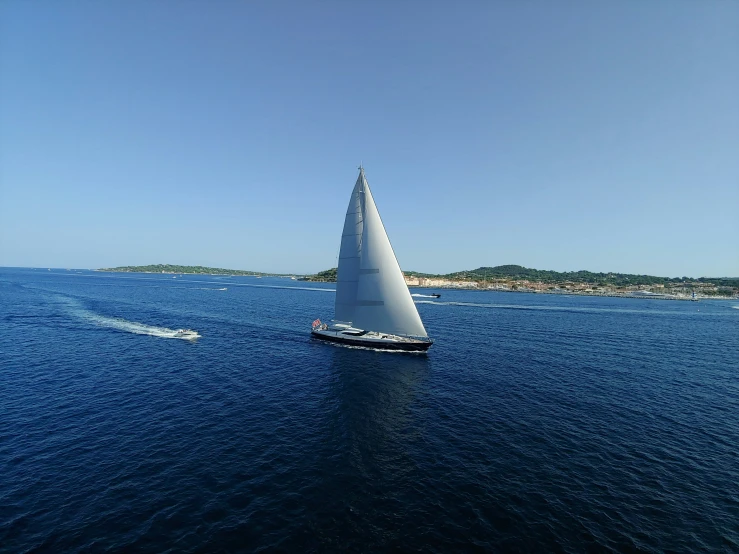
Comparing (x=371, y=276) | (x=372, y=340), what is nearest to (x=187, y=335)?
(x=372, y=340)

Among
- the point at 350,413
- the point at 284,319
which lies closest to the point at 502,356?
the point at 350,413

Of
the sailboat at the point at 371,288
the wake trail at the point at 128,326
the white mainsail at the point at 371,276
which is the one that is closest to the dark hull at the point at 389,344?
the sailboat at the point at 371,288

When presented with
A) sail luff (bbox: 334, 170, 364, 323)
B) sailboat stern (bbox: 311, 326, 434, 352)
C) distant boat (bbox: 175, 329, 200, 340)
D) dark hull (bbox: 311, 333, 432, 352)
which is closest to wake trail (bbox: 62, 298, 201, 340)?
distant boat (bbox: 175, 329, 200, 340)

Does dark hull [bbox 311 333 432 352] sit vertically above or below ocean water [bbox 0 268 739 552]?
above

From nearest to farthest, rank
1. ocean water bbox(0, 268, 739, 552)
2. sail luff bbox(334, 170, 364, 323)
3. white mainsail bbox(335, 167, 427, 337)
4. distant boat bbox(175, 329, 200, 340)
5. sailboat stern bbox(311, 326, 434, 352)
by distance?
ocean water bbox(0, 268, 739, 552) < white mainsail bbox(335, 167, 427, 337) < sailboat stern bbox(311, 326, 434, 352) < sail luff bbox(334, 170, 364, 323) < distant boat bbox(175, 329, 200, 340)

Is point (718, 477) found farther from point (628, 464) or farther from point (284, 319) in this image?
point (284, 319)

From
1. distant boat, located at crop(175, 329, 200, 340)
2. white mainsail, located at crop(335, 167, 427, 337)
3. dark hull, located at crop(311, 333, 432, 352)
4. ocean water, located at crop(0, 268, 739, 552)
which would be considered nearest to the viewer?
ocean water, located at crop(0, 268, 739, 552)

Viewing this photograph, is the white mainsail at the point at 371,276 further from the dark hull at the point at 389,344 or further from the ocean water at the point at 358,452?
the ocean water at the point at 358,452

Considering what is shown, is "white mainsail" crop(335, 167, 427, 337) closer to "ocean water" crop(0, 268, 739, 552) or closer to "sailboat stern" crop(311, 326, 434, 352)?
"sailboat stern" crop(311, 326, 434, 352)

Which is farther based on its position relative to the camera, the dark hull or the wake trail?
the wake trail
